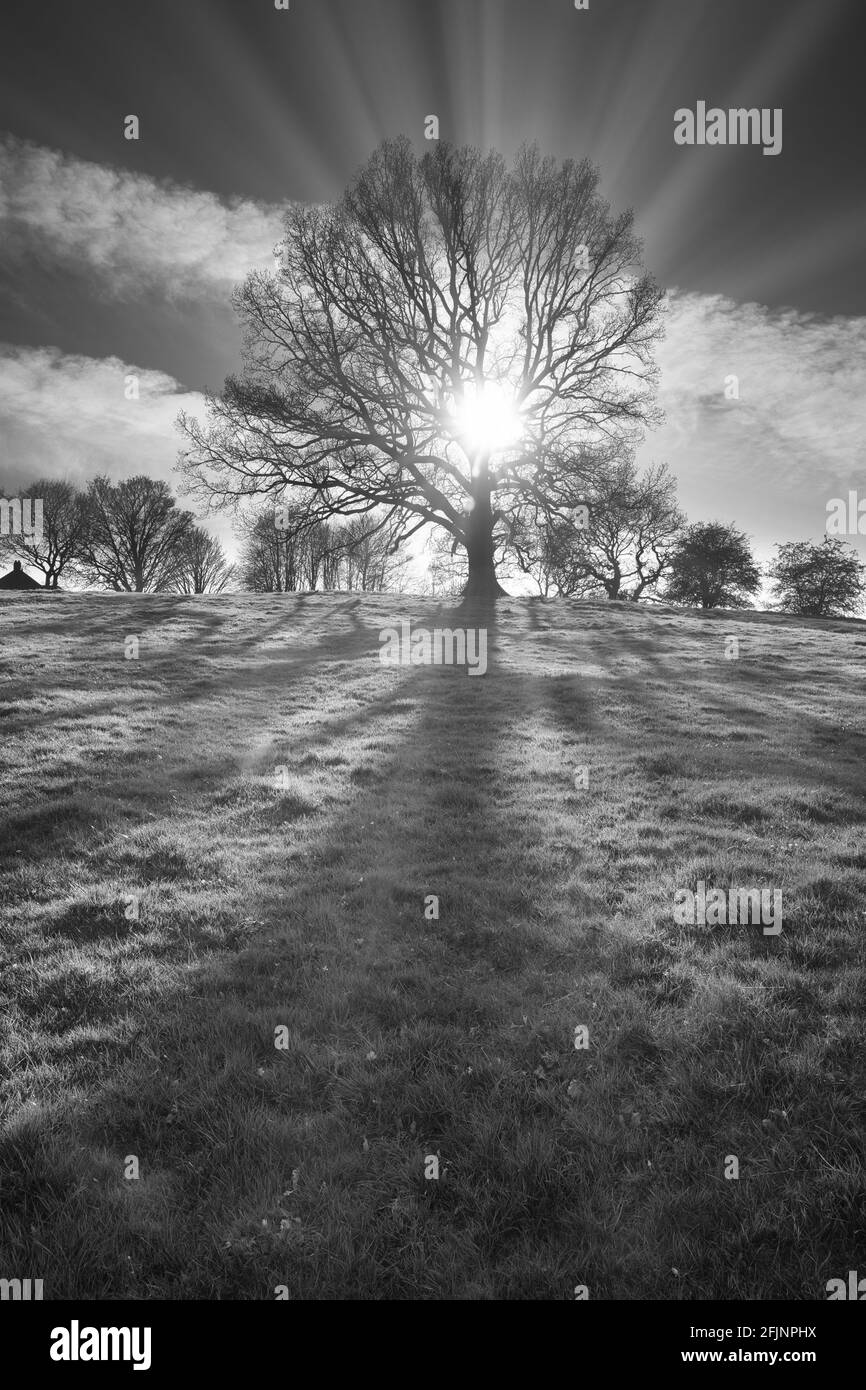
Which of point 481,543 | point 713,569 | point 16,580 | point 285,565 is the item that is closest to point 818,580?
point 713,569

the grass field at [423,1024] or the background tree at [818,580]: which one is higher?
the background tree at [818,580]

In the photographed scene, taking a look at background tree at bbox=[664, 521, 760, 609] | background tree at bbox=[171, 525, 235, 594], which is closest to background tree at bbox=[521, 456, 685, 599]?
background tree at bbox=[664, 521, 760, 609]

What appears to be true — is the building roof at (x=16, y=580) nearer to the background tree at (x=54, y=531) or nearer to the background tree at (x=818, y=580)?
the background tree at (x=54, y=531)

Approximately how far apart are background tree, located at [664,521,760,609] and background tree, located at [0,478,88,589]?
60.3 metres

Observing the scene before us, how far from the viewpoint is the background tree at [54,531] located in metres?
66.1

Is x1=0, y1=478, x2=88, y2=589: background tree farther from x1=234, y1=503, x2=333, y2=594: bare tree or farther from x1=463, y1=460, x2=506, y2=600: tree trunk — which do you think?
x1=463, y1=460, x2=506, y2=600: tree trunk

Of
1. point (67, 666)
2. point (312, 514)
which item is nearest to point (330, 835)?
point (67, 666)

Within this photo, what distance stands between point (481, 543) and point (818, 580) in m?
41.5

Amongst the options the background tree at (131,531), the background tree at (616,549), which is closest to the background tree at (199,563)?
the background tree at (131,531)

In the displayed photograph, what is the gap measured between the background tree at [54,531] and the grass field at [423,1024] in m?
66.7

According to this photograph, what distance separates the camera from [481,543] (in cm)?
3375

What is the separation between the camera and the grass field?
3.14 meters

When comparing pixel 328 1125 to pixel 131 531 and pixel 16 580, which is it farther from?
pixel 131 531
